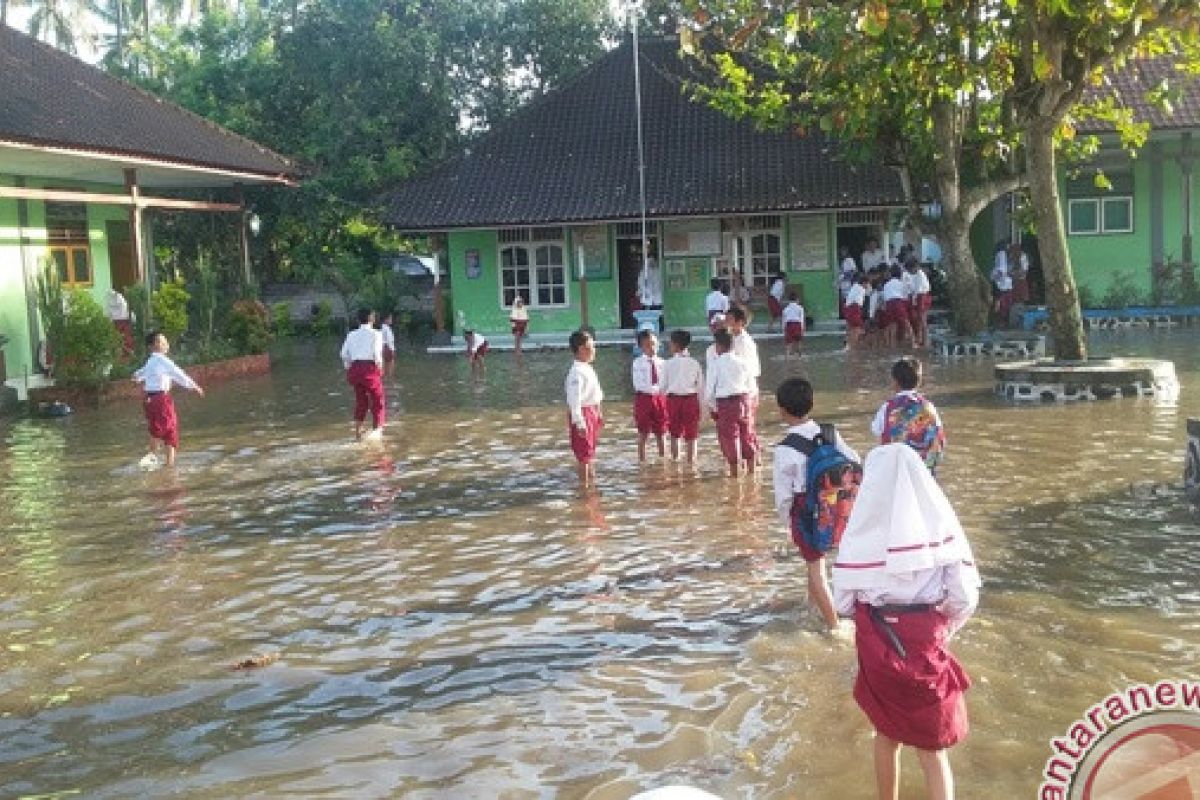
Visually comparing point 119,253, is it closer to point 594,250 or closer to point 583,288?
point 583,288

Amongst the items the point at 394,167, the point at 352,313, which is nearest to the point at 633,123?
the point at 394,167

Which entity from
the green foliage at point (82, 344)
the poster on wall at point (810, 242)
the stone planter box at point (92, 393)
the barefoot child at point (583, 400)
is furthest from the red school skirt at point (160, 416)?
the poster on wall at point (810, 242)

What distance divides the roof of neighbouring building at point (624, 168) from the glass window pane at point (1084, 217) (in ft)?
12.4

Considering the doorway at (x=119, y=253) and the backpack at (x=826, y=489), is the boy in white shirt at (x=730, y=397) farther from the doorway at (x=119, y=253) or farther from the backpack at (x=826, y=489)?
the doorway at (x=119, y=253)

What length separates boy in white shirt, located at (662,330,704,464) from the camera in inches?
417

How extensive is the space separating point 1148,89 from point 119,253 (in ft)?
65.8

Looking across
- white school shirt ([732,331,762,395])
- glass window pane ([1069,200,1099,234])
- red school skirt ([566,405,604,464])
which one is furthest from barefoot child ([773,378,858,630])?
glass window pane ([1069,200,1099,234])

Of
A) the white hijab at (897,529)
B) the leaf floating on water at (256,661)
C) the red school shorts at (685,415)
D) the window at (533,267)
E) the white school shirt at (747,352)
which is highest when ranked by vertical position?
the window at (533,267)

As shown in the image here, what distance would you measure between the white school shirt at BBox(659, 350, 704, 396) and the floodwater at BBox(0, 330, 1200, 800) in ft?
2.50

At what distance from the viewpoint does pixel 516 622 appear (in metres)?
6.57

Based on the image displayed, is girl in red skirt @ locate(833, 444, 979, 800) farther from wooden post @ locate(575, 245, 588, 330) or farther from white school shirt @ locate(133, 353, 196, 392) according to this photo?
wooden post @ locate(575, 245, 588, 330)

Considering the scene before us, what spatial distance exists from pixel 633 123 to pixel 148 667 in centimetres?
2314

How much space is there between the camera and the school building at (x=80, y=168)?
1773 cm

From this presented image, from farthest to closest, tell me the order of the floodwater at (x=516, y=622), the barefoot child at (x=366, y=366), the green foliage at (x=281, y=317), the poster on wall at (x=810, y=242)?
the green foliage at (x=281, y=317) → the poster on wall at (x=810, y=242) → the barefoot child at (x=366, y=366) → the floodwater at (x=516, y=622)
